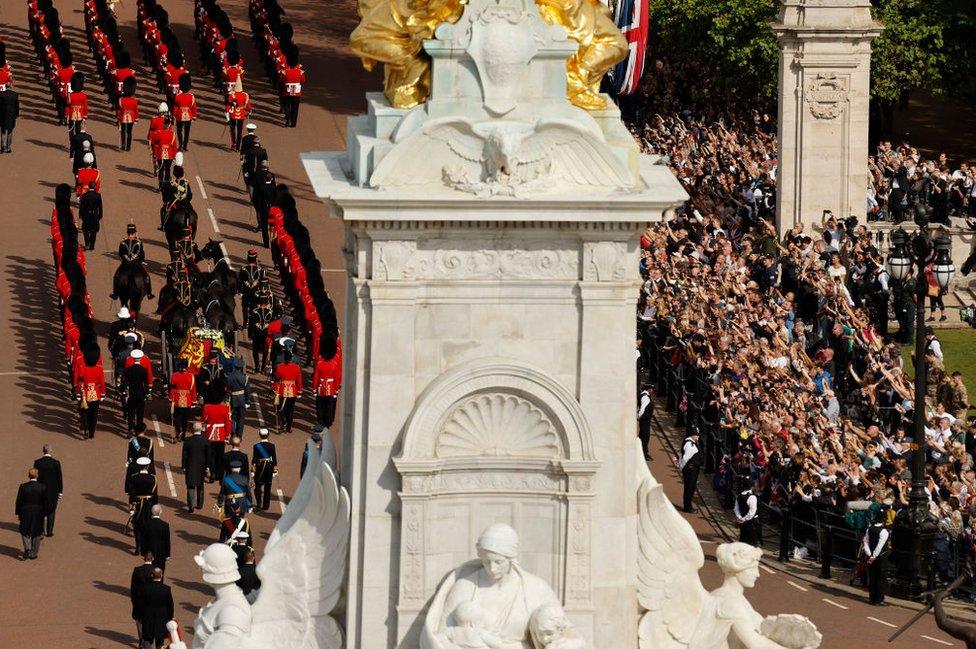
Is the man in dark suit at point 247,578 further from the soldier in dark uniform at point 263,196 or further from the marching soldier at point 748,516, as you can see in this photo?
the soldier in dark uniform at point 263,196

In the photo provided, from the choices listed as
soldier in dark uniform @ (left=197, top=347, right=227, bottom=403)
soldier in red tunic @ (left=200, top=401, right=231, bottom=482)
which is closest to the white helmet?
soldier in red tunic @ (left=200, top=401, right=231, bottom=482)

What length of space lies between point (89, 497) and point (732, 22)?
2661 cm

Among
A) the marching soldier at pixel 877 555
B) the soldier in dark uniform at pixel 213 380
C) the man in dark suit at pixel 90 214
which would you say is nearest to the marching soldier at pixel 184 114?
the man in dark suit at pixel 90 214

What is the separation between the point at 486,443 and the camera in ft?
85.9

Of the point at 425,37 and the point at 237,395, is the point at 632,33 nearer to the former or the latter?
the point at 237,395

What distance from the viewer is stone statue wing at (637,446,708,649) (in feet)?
87.3

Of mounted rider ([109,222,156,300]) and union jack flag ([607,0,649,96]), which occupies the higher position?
union jack flag ([607,0,649,96])

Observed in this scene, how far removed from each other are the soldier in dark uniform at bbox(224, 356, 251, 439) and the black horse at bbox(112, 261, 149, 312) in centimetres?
547

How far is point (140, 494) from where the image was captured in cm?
3994

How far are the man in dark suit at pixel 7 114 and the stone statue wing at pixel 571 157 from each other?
120 ft

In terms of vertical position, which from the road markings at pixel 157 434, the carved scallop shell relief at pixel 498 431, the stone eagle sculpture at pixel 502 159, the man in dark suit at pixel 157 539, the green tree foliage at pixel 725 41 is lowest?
the man in dark suit at pixel 157 539

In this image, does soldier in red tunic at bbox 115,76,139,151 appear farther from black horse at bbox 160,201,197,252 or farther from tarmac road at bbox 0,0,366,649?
black horse at bbox 160,201,197,252

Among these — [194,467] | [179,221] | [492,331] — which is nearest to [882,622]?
[194,467]

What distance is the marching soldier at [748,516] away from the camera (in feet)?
129
